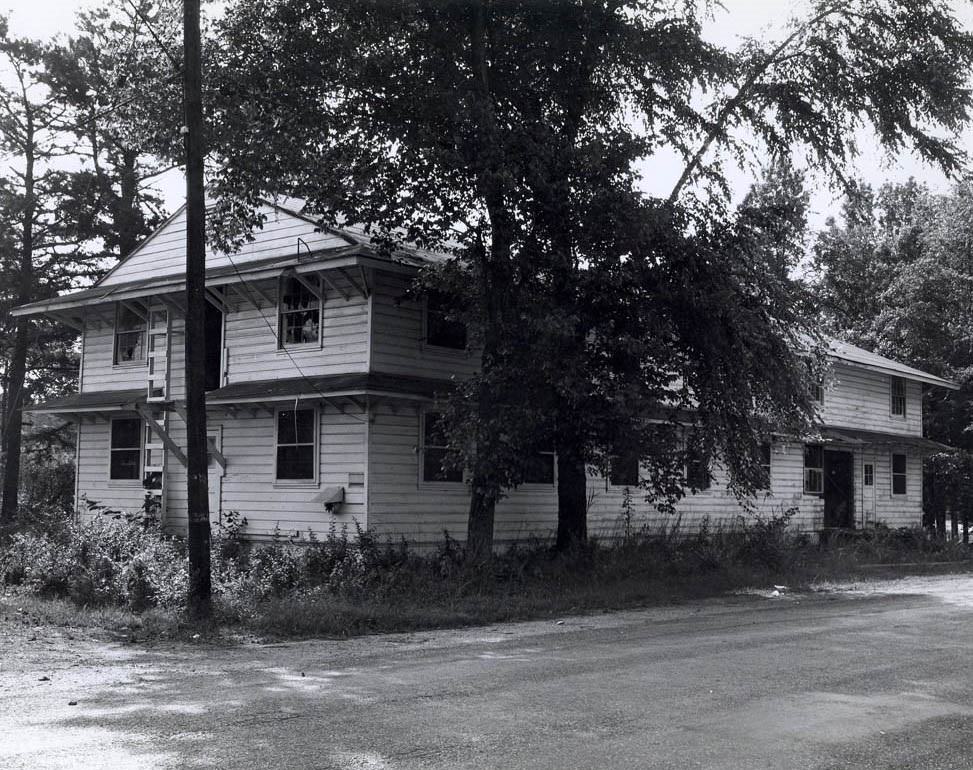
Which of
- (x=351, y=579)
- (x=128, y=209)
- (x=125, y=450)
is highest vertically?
(x=128, y=209)

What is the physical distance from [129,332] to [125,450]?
9.15 ft

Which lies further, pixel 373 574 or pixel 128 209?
pixel 128 209

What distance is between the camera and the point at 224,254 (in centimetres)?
2244

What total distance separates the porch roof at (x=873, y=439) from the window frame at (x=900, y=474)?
70 centimetres

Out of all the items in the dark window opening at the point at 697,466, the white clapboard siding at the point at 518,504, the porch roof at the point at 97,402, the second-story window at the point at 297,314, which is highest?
the second-story window at the point at 297,314

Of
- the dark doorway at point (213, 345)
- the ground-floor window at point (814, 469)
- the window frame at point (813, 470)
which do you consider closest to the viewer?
the dark doorway at point (213, 345)

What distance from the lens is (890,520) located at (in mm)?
34000

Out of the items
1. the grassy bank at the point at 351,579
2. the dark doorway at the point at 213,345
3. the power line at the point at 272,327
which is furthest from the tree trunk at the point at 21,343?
the power line at the point at 272,327

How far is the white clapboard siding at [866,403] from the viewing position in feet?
106

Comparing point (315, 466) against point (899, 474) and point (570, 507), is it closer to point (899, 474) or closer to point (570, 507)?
point (570, 507)

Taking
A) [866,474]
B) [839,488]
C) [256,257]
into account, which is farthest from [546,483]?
[866,474]

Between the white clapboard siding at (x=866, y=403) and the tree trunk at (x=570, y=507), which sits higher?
the white clapboard siding at (x=866, y=403)

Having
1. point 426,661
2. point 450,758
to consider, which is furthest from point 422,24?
point 450,758

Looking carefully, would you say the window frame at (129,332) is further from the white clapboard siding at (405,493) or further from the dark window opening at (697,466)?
the dark window opening at (697,466)
